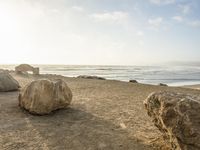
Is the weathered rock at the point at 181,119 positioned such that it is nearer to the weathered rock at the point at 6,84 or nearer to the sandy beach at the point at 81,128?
the sandy beach at the point at 81,128

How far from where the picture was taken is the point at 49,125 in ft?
20.8

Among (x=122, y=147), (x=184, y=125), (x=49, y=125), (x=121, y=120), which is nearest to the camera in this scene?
(x=184, y=125)

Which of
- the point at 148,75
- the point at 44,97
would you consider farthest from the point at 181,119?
the point at 148,75

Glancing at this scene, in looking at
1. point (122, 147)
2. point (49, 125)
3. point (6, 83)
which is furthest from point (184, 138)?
point (6, 83)

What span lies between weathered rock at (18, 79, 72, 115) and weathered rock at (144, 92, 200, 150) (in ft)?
11.0

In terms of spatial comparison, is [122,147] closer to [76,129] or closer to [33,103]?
[76,129]

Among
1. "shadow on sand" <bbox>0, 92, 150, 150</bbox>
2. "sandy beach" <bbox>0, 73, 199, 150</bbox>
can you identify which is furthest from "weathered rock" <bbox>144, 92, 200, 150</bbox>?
"shadow on sand" <bbox>0, 92, 150, 150</bbox>

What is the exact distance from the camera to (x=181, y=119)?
425 cm

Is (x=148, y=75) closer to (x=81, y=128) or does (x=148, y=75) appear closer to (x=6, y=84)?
(x=6, y=84)

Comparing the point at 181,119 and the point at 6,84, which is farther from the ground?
the point at 181,119

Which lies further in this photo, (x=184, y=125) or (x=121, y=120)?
(x=121, y=120)

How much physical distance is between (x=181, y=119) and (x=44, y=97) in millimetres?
3858

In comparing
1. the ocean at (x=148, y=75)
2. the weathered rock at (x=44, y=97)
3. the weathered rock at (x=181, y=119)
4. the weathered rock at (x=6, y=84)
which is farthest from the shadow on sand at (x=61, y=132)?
the ocean at (x=148, y=75)

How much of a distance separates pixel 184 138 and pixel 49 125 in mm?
3111
